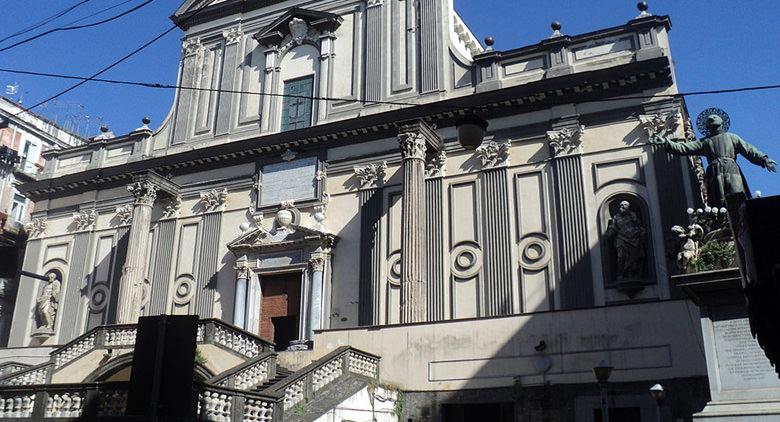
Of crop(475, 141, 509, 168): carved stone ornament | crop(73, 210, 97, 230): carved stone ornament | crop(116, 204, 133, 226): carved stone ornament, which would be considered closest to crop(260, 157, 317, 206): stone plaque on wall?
crop(475, 141, 509, 168): carved stone ornament

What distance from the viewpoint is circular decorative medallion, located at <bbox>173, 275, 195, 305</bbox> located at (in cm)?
2508

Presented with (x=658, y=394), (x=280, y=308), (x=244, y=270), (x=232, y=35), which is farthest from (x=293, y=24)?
(x=658, y=394)

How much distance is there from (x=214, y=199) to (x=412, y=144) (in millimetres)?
8683

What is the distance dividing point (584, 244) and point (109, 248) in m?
18.0

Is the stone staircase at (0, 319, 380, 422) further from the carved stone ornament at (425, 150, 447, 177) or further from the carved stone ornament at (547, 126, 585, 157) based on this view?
the carved stone ornament at (547, 126, 585, 157)

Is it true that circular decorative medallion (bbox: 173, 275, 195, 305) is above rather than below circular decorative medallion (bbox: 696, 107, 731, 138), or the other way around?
below

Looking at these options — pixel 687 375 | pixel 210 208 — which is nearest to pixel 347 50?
pixel 210 208

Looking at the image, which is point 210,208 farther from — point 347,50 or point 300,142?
point 347,50

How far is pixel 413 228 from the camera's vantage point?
1986 cm

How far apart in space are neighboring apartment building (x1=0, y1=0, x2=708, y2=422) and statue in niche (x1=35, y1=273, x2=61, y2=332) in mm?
131

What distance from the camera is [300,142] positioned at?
2484cm

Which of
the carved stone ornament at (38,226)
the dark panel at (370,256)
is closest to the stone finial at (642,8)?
the dark panel at (370,256)

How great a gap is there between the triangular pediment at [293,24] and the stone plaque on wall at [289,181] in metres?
5.41

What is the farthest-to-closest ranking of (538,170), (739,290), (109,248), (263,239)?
(109,248)
(263,239)
(538,170)
(739,290)
